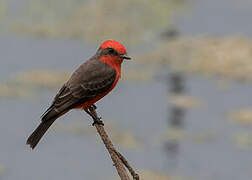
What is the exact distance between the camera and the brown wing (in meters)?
4.59

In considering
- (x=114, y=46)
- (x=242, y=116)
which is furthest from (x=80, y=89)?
(x=242, y=116)

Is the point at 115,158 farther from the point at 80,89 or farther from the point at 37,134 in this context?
the point at 80,89

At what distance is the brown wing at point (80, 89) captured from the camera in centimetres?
→ 459

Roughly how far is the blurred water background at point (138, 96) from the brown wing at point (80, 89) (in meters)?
12.7

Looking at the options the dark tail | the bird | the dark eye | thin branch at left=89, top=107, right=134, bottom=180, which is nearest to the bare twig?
thin branch at left=89, top=107, right=134, bottom=180

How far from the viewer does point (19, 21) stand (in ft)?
71.4

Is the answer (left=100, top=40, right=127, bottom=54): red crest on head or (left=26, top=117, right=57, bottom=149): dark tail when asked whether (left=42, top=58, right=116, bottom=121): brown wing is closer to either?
(left=26, top=117, right=57, bottom=149): dark tail

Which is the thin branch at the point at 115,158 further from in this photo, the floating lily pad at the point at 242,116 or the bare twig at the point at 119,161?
the floating lily pad at the point at 242,116

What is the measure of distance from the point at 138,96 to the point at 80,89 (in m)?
18.9

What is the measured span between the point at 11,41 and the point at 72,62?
159 inches

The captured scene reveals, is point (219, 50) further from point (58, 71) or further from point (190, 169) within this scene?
point (58, 71)

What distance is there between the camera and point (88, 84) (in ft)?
15.5

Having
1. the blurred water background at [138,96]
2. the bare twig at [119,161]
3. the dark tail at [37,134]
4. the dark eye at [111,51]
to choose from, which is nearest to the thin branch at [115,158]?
the bare twig at [119,161]

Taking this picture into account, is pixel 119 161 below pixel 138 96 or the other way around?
below
